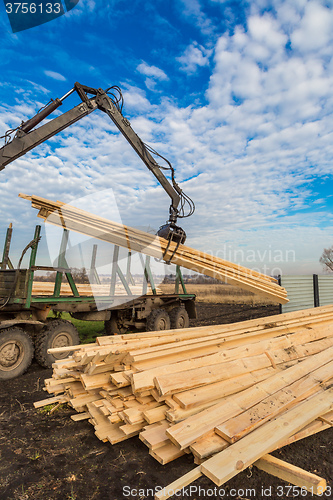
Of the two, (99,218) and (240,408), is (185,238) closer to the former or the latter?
A: (99,218)

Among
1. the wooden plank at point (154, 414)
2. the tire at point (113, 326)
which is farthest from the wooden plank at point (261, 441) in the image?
the tire at point (113, 326)

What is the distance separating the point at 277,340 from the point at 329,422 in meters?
1.71

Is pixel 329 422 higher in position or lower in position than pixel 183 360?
lower

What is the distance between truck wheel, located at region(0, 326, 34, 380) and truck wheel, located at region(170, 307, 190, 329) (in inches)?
187

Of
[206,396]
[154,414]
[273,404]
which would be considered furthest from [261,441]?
[154,414]

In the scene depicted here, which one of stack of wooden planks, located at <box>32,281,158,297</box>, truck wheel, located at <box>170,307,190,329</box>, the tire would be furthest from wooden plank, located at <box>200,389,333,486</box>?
the tire

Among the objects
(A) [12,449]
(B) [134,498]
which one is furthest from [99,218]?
(B) [134,498]

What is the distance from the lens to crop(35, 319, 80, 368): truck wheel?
6332mm

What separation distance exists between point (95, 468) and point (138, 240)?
4336mm

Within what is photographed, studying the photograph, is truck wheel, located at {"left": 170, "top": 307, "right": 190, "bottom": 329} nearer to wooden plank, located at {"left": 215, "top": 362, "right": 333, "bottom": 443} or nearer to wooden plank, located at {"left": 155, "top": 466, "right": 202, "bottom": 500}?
wooden plank, located at {"left": 215, "top": 362, "right": 333, "bottom": 443}

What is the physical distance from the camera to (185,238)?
706 cm

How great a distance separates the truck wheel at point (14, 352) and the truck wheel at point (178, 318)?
4.75m

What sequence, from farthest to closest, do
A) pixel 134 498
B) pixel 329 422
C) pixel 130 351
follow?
1. pixel 130 351
2. pixel 329 422
3. pixel 134 498

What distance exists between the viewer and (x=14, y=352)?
19.6 ft
